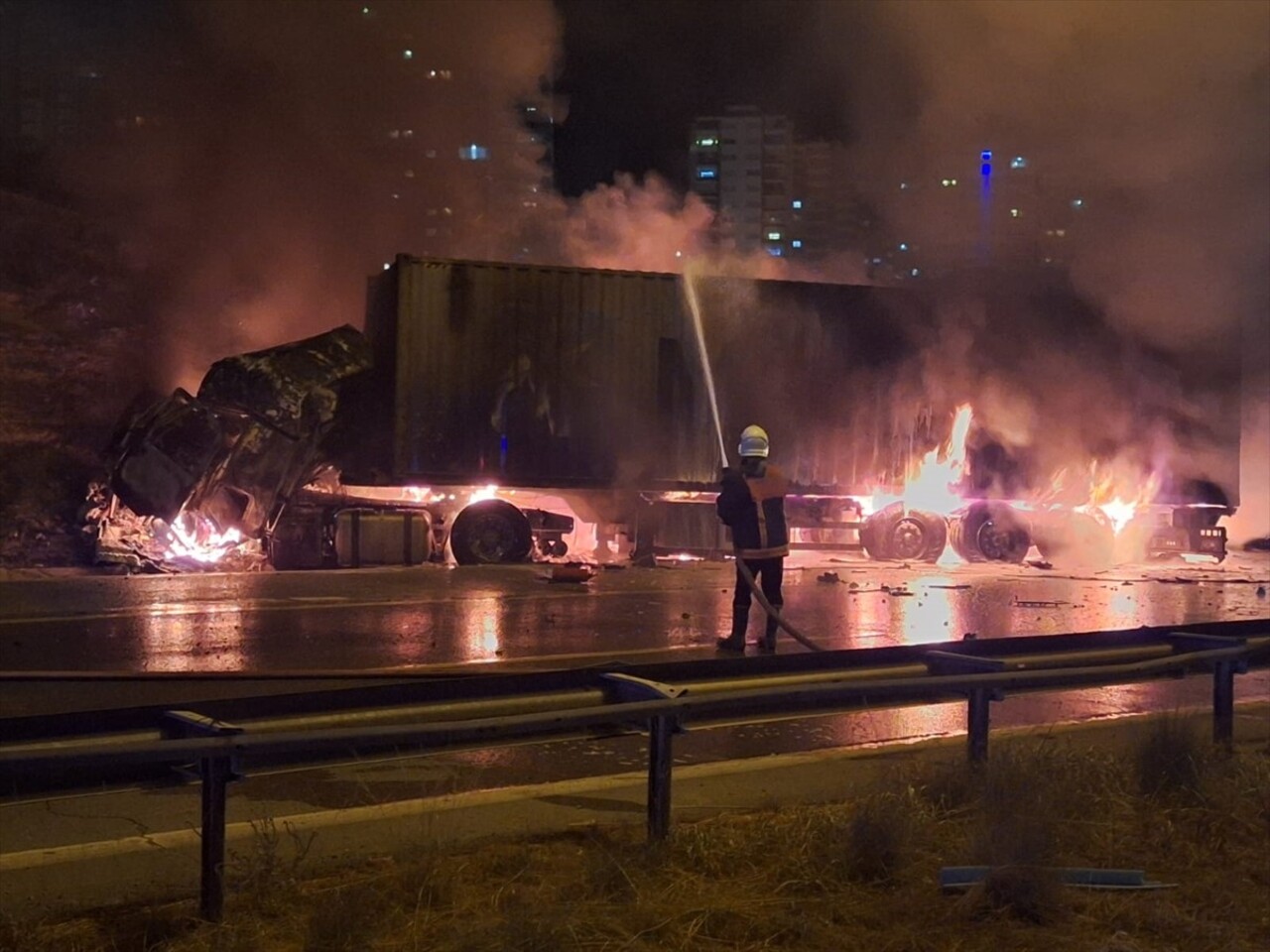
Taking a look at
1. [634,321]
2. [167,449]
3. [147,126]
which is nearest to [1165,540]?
[634,321]

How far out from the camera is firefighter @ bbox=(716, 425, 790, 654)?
27.9 feet

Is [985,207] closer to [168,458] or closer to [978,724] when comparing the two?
[168,458]

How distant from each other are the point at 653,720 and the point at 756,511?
182 inches

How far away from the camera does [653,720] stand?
13.1 ft

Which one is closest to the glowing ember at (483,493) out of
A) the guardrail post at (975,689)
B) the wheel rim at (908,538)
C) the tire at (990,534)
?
the wheel rim at (908,538)

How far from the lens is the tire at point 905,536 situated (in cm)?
1705

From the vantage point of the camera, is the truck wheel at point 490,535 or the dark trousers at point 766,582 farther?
the truck wheel at point 490,535

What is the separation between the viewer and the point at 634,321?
16422 millimetres

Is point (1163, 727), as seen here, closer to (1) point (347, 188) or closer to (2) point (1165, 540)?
(2) point (1165, 540)

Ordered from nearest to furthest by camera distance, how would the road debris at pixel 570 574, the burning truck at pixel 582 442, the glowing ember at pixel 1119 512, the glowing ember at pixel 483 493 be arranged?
the road debris at pixel 570 574
the burning truck at pixel 582 442
the glowing ember at pixel 483 493
the glowing ember at pixel 1119 512

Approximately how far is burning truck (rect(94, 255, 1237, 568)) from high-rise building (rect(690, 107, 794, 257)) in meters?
58.2

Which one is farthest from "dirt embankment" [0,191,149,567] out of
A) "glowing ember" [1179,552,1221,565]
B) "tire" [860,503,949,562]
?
"glowing ember" [1179,552,1221,565]

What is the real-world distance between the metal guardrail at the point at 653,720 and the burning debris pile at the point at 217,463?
35.9 ft

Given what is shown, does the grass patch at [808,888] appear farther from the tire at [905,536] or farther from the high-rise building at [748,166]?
the high-rise building at [748,166]
